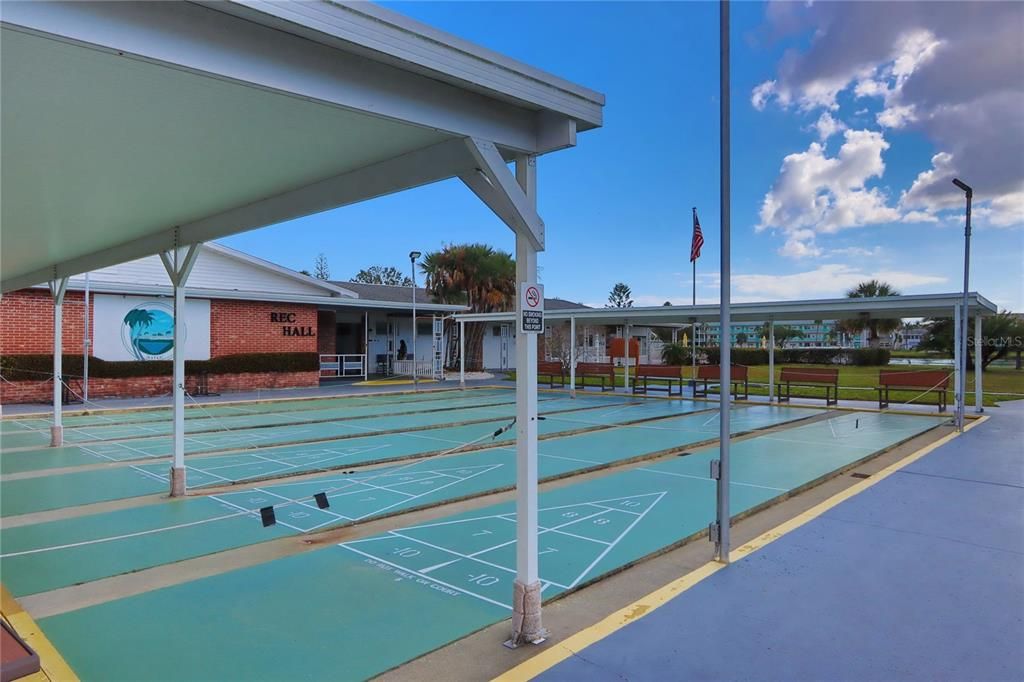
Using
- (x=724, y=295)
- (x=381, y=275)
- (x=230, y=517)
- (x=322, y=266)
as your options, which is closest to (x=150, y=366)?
(x=230, y=517)

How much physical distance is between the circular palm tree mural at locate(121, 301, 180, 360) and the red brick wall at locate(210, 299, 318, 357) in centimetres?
134

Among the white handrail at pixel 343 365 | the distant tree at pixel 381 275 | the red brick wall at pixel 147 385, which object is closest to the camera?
the red brick wall at pixel 147 385

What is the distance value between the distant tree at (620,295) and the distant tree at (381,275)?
108 ft

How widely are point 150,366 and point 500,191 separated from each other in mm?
18347

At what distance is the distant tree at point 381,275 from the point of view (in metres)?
68.0

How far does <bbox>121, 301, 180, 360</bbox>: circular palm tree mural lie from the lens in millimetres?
17625

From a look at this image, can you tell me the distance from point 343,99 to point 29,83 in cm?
139

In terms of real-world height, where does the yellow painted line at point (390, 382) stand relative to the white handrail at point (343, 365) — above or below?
below

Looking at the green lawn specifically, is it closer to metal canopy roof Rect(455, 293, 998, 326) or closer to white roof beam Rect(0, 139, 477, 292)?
metal canopy roof Rect(455, 293, 998, 326)

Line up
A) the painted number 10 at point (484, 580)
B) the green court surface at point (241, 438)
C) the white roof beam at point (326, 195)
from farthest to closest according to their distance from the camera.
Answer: the green court surface at point (241, 438)
the painted number 10 at point (484, 580)
the white roof beam at point (326, 195)

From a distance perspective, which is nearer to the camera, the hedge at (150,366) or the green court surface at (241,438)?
the green court surface at (241,438)

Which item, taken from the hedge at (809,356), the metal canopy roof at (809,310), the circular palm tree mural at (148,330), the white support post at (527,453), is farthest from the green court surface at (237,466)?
the hedge at (809,356)

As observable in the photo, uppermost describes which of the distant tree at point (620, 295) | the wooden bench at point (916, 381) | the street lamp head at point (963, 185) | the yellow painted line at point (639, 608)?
the distant tree at point (620, 295)

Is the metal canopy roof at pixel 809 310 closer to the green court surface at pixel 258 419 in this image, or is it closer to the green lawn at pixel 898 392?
the green lawn at pixel 898 392
